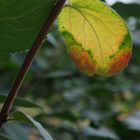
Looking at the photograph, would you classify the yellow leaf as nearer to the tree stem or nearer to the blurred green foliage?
the tree stem

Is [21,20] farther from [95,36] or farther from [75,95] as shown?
[75,95]

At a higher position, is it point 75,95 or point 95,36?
point 95,36

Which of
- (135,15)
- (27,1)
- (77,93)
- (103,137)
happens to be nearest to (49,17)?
(27,1)

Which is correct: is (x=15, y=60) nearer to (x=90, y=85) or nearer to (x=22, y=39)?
(x=22, y=39)

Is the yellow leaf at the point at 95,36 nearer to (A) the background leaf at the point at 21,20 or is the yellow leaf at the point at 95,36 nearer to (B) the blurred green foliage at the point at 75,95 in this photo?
(A) the background leaf at the point at 21,20

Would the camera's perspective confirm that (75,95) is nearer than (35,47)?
No

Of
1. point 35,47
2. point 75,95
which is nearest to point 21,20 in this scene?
point 35,47

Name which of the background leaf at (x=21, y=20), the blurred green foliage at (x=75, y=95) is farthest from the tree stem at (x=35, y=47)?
the blurred green foliage at (x=75, y=95)

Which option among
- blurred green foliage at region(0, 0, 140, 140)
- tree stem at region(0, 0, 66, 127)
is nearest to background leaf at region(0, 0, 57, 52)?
tree stem at region(0, 0, 66, 127)
